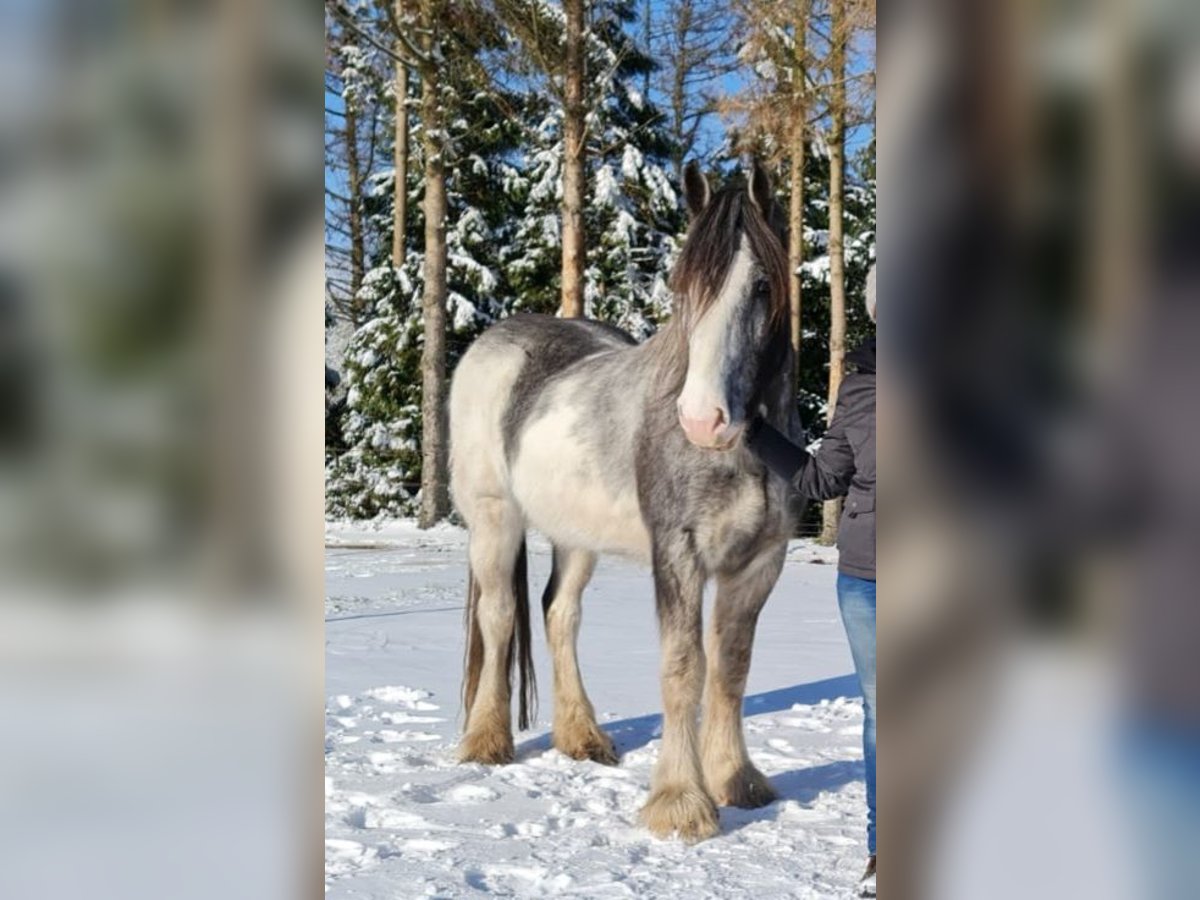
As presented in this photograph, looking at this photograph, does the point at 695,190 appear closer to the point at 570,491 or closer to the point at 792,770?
the point at 570,491

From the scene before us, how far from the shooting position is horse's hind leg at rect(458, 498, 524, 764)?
12.3ft

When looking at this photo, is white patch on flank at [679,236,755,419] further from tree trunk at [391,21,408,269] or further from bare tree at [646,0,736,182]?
tree trunk at [391,21,408,269]

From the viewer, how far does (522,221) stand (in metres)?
11.7

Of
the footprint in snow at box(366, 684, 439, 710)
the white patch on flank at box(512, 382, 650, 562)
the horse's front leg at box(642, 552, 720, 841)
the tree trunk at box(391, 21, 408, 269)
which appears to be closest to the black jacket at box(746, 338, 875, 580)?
the horse's front leg at box(642, 552, 720, 841)

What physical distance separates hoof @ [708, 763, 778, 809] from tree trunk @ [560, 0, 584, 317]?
5.32 meters

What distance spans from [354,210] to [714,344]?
11137 mm

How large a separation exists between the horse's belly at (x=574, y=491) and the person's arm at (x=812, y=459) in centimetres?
59

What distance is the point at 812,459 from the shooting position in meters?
2.60

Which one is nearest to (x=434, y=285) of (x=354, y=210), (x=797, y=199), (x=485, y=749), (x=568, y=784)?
(x=797, y=199)

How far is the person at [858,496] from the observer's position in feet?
7.74
